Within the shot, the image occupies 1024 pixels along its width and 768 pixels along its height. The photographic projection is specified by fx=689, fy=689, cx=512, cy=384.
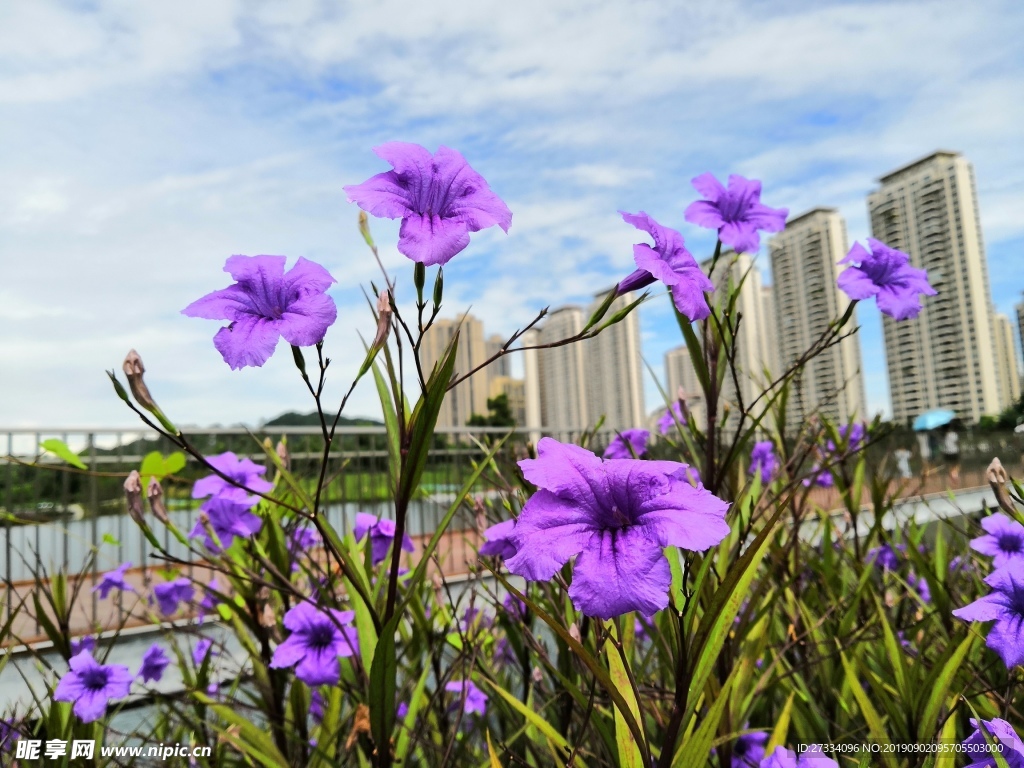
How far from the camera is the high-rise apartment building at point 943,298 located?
4541 centimetres

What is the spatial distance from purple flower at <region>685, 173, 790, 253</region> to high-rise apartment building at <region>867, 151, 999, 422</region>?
47.6 m

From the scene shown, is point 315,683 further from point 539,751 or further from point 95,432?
point 95,432

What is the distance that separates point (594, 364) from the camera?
73.1 metres

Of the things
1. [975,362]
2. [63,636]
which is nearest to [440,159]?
A: [63,636]

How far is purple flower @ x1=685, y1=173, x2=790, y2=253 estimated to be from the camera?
1581 millimetres

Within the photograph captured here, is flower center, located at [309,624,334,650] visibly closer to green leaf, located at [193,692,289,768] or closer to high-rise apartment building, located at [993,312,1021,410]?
green leaf, located at [193,692,289,768]

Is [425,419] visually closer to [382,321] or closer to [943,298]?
[382,321]

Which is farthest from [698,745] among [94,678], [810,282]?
[810,282]

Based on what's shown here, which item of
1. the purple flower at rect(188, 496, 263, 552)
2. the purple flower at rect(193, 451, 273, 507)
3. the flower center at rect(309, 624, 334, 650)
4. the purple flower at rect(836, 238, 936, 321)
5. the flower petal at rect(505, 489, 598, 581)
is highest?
the purple flower at rect(836, 238, 936, 321)

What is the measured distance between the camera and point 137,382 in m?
1.02

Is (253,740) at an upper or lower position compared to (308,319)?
lower

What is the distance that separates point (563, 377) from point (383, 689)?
258ft

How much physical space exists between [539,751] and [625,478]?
1.16m

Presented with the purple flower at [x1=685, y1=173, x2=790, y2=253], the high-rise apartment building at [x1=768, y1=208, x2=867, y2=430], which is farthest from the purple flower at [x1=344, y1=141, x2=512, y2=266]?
the high-rise apartment building at [x1=768, y1=208, x2=867, y2=430]
